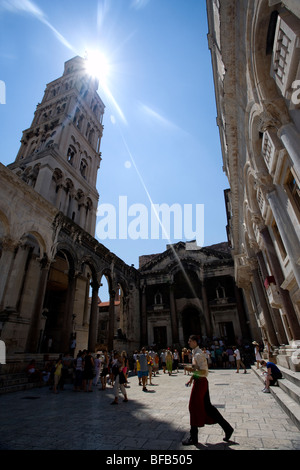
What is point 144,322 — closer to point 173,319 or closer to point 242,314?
point 173,319

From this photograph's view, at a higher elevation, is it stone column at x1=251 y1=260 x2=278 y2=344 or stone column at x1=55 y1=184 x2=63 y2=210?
stone column at x1=55 y1=184 x2=63 y2=210

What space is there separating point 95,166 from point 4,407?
83.4ft

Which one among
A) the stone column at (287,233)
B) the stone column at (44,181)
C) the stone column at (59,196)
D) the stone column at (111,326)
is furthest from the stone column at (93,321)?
the stone column at (287,233)

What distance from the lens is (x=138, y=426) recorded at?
4531 mm

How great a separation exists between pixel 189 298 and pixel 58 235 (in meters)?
17.1

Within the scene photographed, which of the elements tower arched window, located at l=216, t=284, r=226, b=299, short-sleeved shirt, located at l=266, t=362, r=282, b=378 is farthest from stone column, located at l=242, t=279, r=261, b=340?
short-sleeved shirt, located at l=266, t=362, r=282, b=378

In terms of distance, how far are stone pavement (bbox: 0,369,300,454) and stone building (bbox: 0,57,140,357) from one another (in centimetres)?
705

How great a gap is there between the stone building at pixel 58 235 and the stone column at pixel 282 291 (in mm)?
12214

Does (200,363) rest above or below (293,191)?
below

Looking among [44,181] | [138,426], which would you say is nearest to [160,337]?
[44,181]

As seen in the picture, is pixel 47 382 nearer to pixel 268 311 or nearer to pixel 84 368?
pixel 84 368

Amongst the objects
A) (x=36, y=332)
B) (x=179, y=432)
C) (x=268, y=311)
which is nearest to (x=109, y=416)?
(x=179, y=432)

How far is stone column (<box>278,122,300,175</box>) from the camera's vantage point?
4.78 meters

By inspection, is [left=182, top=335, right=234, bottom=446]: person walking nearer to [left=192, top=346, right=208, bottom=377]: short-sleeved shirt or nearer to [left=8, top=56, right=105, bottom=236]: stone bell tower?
[left=192, top=346, right=208, bottom=377]: short-sleeved shirt
